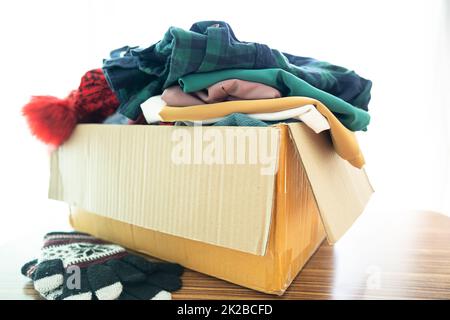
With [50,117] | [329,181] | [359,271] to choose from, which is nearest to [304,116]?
[329,181]

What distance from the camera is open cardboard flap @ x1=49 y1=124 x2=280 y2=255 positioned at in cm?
40

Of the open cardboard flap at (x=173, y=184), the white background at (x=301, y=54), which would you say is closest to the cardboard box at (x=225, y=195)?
the open cardboard flap at (x=173, y=184)

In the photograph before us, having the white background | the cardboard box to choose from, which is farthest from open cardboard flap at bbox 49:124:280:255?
the white background

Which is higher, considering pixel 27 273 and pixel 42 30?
pixel 42 30

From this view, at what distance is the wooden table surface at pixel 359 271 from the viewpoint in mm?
429

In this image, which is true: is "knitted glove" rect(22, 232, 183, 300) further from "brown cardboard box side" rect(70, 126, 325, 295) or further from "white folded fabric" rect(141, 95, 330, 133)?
"white folded fabric" rect(141, 95, 330, 133)

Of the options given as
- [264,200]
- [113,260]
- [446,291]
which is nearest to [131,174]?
[113,260]

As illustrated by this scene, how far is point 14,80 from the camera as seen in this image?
870 millimetres

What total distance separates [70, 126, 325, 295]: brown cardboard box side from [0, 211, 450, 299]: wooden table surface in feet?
0.05

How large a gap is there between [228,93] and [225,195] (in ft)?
0.50

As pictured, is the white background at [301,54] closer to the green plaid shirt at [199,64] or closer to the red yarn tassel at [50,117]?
the red yarn tassel at [50,117]

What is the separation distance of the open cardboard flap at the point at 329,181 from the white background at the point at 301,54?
0.41 m

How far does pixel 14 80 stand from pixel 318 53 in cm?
87
